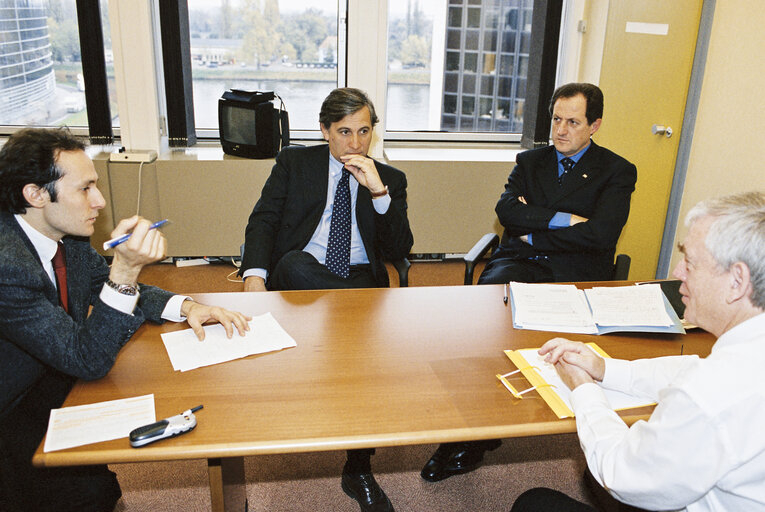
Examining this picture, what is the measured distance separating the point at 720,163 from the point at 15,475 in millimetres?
3889

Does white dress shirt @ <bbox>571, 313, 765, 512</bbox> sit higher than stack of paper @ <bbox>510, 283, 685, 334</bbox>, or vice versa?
white dress shirt @ <bbox>571, 313, 765, 512</bbox>

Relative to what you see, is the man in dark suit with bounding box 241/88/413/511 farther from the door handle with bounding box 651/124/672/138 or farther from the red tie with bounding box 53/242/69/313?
the door handle with bounding box 651/124/672/138

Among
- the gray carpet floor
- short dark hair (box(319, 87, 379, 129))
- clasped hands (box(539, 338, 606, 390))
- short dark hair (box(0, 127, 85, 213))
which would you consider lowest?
the gray carpet floor

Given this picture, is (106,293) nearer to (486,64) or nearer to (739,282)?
(739,282)

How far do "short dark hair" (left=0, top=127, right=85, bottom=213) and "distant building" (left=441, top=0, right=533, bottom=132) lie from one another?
3.42 metres

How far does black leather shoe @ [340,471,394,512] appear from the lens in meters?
2.05

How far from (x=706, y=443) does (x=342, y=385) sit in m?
0.77

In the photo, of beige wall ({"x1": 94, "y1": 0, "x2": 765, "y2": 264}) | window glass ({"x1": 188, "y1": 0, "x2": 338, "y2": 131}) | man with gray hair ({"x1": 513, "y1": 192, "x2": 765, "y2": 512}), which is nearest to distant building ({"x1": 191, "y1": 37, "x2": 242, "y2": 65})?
window glass ({"x1": 188, "y1": 0, "x2": 338, "y2": 131})

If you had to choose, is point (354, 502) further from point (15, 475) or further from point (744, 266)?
point (744, 266)

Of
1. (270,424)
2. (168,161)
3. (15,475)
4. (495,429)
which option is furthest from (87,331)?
(168,161)

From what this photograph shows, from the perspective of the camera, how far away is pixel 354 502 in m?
2.11

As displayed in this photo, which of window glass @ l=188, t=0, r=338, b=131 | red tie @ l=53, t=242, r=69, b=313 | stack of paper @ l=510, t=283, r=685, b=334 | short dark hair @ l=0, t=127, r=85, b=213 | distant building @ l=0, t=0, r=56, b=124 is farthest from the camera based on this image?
window glass @ l=188, t=0, r=338, b=131

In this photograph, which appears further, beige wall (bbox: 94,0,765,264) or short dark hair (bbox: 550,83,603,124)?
beige wall (bbox: 94,0,765,264)

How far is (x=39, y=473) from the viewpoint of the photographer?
5.08ft
